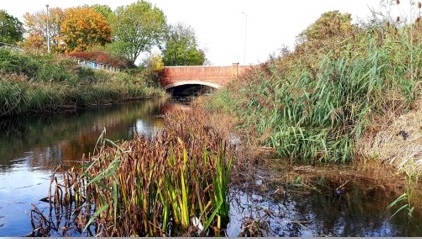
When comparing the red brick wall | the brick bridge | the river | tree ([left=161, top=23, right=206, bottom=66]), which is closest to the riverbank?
the river

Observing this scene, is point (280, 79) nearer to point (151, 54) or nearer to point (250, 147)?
point (250, 147)

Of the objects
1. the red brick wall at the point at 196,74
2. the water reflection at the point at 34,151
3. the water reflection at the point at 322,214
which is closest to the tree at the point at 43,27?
the red brick wall at the point at 196,74

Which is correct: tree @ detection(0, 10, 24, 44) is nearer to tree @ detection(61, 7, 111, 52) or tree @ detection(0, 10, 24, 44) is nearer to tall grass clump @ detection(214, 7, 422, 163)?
tree @ detection(61, 7, 111, 52)

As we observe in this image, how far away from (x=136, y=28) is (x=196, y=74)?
324 inches

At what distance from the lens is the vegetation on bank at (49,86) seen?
586 inches

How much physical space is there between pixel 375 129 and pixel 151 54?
41007mm

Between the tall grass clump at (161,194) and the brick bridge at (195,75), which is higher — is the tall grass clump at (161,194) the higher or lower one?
the lower one

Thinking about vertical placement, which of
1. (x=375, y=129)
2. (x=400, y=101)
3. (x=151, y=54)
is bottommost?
(x=375, y=129)

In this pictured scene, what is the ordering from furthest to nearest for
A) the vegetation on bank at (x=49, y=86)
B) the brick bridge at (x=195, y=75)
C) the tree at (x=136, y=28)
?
Answer: 1. the tree at (x=136, y=28)
2. the brick bridge at (x=195, y=75)
3. the vegetation on bank at (x=49, y=86)

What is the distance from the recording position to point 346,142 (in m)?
6.41

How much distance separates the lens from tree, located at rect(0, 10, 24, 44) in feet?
133

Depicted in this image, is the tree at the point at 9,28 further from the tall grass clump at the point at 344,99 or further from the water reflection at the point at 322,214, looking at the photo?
the water reflection at the point at 322,214

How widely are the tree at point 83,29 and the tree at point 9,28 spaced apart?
503 cm

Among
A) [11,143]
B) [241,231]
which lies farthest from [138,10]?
[241,231]
